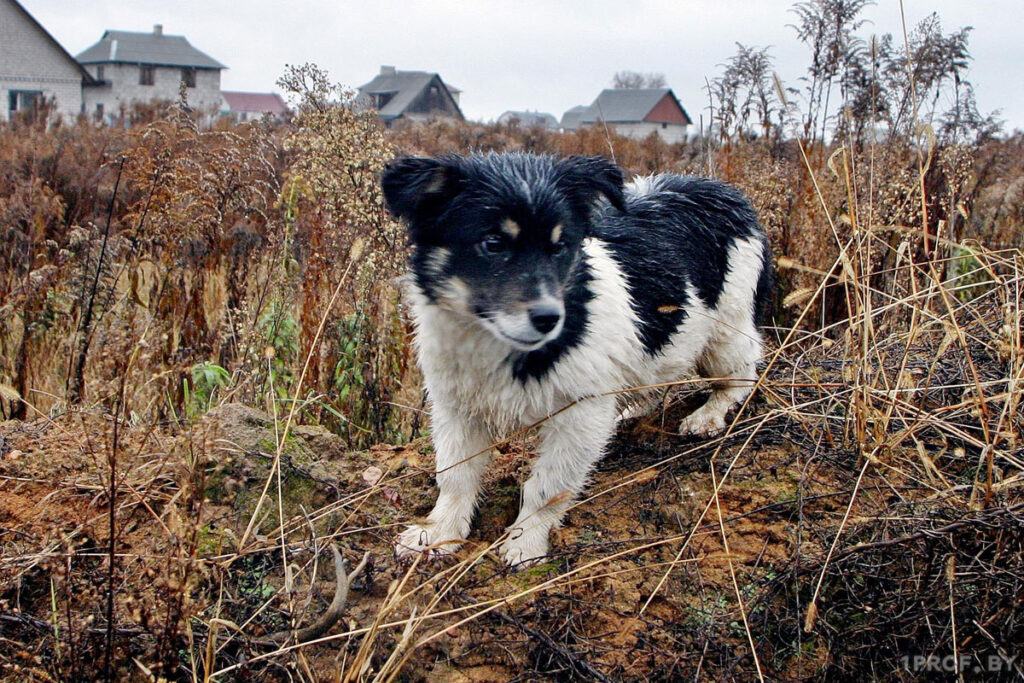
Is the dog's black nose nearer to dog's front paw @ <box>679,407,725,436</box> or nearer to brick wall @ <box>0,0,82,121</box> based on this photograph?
dog's front paw @ <box>679,407,725,436</box>

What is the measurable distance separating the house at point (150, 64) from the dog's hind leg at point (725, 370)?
60480 millimetres

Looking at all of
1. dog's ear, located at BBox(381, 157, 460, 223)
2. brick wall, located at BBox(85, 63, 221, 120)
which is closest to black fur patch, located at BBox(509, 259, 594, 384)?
dog's ear, located at BBox(381, 157, 460, 223)

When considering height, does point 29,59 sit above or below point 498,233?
above

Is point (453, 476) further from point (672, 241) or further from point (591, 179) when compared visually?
point (672, 241)

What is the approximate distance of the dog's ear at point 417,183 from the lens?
3072 millimetres

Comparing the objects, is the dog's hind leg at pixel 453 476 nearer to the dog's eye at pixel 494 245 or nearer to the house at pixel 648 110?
the dog's eye at pixel 494 245

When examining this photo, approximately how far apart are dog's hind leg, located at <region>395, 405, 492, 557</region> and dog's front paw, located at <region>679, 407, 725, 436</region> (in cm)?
118

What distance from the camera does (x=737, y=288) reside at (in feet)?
14.2

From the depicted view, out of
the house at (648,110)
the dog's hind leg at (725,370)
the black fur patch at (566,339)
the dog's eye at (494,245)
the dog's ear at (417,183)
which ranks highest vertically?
the house at (648,110)

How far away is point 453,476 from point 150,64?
66407 mm

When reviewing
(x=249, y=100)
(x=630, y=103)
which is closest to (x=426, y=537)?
(x=630, y=103)

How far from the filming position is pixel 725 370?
4445 millimetres

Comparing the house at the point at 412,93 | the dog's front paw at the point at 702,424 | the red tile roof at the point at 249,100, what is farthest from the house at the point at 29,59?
the dog's front paw at the point at 702,424

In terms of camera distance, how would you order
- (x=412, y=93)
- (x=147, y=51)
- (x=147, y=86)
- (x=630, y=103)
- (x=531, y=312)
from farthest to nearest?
1. (x=630, y=103)
2. (x=412, y=93)
3. (x=147, y=51)
4. (x=147, y=86)
5. (x=531, y=312)
